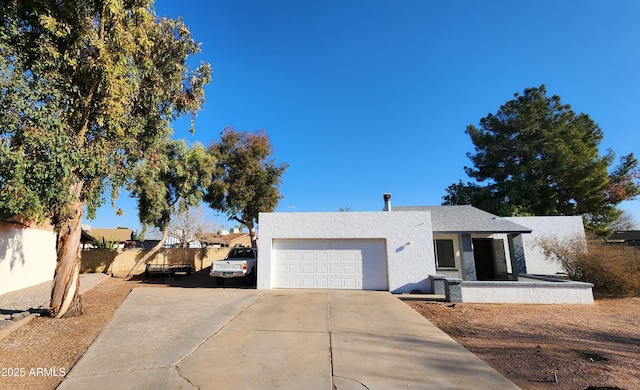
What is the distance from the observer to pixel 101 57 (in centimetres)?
675

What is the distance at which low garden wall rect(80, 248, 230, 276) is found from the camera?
1902cm

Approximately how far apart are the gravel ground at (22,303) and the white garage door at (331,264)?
765 cm

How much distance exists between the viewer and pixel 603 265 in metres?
12.1

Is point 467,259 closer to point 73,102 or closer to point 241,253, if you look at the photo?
point 241,253

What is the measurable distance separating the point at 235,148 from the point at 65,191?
49.0ft

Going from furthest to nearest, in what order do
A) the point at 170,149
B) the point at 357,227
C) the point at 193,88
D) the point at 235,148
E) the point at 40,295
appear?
1. the point at 235,148
2. the point at 170,149
3. the point at 357,227
4. the point at 40,295
5. the point at 193,88

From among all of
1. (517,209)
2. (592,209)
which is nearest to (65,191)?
(517,209)

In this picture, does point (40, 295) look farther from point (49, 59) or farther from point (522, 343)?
point (522, 343)

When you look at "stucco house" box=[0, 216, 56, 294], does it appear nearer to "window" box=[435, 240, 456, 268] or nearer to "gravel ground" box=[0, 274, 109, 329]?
"gravel ground" box=[0, 274, 109, 329]

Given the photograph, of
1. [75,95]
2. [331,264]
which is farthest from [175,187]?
[75,95]

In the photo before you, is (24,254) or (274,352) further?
(24,254)

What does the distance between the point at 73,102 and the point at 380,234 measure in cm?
1094

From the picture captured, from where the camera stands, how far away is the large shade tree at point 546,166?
22.0 m

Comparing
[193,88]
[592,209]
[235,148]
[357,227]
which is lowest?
[357,227]
